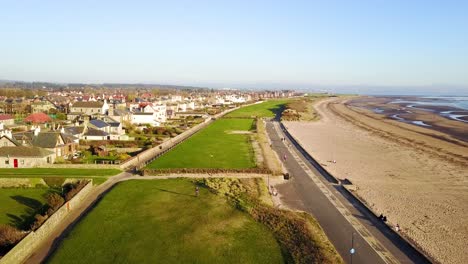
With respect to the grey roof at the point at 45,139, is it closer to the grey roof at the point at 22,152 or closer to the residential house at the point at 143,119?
the grey roof at the point at 22,152

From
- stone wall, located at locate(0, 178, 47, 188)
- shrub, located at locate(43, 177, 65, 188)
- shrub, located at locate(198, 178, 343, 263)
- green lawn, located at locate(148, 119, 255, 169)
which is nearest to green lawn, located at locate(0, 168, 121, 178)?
shrub, located at locate(43, 177, 65, 188)

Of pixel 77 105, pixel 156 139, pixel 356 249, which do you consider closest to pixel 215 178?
pixel 356 249

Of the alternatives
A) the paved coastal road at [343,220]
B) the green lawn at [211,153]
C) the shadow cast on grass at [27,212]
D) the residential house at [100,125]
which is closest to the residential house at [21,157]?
the shadow cast on grass at [27,212]

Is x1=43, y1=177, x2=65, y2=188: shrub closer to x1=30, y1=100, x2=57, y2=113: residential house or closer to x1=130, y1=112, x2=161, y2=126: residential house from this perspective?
x1=130, y1=112, x2=161, y2=126: residential house

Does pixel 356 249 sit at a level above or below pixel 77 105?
below

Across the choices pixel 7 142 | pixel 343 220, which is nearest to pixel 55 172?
pixel 7 142

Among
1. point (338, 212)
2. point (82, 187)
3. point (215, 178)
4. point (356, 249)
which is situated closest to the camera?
point (356, 249)

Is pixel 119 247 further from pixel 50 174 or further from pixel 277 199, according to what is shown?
pixel 50 174
